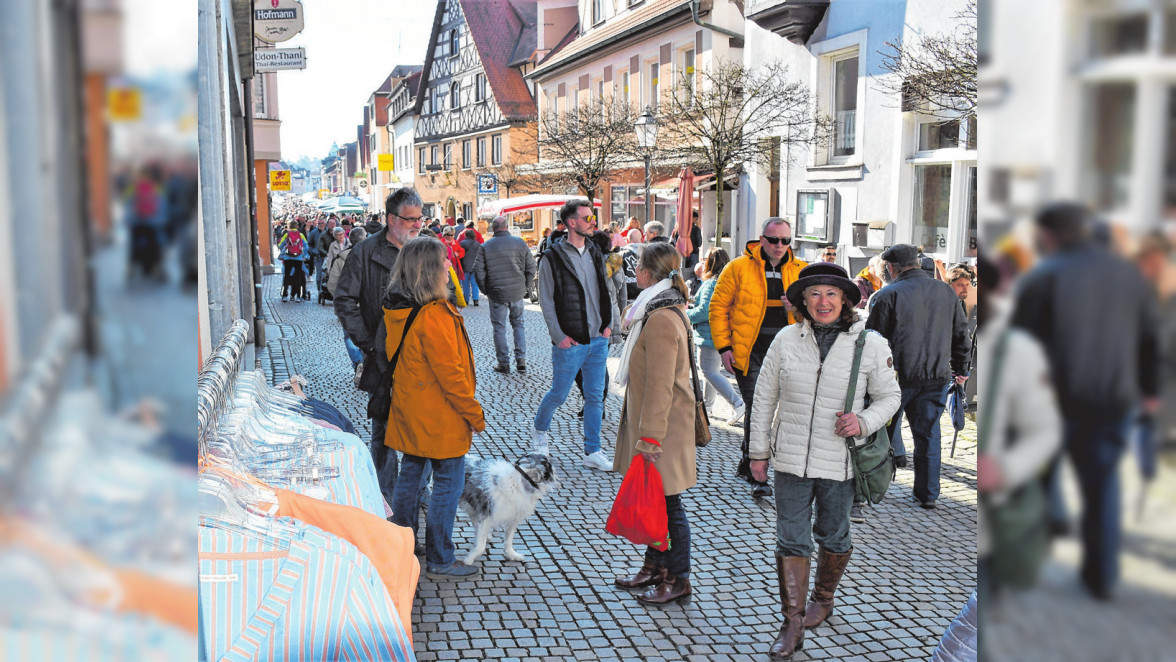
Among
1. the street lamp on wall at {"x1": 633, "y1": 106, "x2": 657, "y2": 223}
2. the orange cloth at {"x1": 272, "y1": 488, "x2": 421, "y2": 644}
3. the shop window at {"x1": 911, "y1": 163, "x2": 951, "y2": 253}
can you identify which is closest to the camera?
the orange cloth at {"x1": 272, "y1": 488, "x2": 421, "y2": 644}

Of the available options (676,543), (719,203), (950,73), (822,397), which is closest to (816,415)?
(822,397)

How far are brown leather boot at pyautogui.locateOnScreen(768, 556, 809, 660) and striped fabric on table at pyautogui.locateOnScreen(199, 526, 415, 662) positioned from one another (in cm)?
197

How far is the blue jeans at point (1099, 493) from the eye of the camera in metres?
0.49

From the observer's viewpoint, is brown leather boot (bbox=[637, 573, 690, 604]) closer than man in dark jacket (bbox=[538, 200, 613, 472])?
Yes

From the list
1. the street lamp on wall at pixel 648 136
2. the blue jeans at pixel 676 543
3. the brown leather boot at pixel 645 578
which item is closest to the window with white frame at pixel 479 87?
the street lamp on wall at pixel 648 136

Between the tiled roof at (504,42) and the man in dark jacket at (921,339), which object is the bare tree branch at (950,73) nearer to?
the man in dark jacket at (921,339)

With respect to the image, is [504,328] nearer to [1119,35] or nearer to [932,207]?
[932,207]

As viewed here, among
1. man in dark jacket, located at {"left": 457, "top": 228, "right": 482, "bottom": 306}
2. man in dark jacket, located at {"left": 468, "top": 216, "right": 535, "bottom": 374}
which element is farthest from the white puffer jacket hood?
man in dark jacket, located at {"left": 457, "top": 228, "right": 482, "bottom": 306}

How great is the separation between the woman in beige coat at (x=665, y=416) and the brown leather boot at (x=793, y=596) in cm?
61

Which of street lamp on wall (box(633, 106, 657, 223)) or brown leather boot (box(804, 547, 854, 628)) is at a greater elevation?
street lamp on wall (box(633, 106, 657, 223))

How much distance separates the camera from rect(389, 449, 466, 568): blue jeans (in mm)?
4898

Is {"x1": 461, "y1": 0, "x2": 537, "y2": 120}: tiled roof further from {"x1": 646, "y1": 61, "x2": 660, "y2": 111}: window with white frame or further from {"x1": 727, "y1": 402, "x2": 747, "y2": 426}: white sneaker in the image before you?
{"x1": 727, "y1": 402, "x2": 747, "y2": 426}: white sneaker

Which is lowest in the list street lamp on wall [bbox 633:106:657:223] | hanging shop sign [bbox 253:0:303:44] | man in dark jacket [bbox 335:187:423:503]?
man in dark jacket [bbox 335:187:423:503]

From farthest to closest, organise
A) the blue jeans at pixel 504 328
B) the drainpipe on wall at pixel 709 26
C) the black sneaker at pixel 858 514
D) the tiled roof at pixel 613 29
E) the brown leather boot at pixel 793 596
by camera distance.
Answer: the tiled roof at pixel 613 29 < the drainpipe on wall at pixel 709 26 < the blue jeans at pixel 504 328 < the black sneaker at pixel 858 514 < the brown leather boot at pixel 793 596
